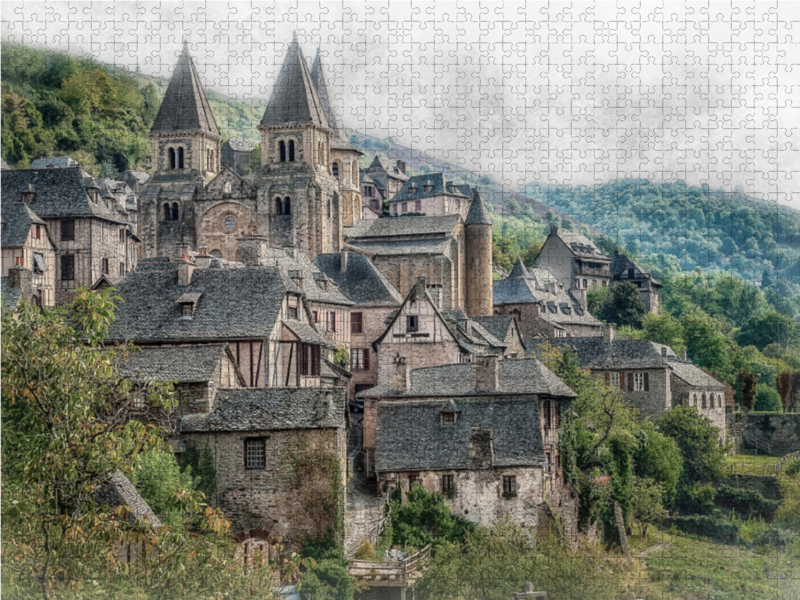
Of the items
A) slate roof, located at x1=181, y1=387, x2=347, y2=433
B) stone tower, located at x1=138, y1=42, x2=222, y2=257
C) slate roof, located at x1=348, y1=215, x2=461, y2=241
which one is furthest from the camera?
stone tower, located at x1=138, y1=42, x2=222, y2=257

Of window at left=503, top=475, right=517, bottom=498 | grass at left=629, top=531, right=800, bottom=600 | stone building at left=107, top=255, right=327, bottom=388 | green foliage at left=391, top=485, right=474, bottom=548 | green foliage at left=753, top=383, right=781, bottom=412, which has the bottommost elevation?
grass at left=629, top=531, right=800, bottom=600

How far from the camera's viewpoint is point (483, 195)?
8375cm

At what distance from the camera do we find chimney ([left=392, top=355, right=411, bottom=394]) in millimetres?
44719

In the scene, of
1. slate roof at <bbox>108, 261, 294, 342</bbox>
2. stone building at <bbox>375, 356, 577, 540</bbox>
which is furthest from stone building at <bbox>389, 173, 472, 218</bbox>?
slate roof at <bbox>108, 261, 294, 342</bbox>

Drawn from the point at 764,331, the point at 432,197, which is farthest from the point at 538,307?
the point at 432,197

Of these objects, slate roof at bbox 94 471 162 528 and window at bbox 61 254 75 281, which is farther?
window at bbox 61 254 75 281

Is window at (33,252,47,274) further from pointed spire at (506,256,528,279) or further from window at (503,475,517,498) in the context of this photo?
pointed spire at (506,256,528,279)

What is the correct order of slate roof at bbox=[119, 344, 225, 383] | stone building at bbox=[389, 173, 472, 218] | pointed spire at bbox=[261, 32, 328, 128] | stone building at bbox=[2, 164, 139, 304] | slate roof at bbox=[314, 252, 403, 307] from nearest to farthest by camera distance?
slate roof at bbox=[119, 344, 225, 383], stone building at bbox=[2, 164, 139, 304], slate roof at bbox=[314, 252, 403, 307], pointed spire at bbox=[261, 32, 328, 128], stone building at bbox=[389, 173, 472, 218]

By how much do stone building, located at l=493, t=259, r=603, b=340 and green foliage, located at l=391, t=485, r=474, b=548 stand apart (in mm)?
40321

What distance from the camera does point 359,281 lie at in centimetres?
6756

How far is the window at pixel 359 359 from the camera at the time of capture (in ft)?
207

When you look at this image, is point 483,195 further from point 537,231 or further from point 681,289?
point 681,289

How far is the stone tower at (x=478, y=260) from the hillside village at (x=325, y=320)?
13cm

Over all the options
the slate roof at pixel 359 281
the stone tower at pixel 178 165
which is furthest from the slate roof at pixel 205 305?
the stone tower at pixel 178 165
